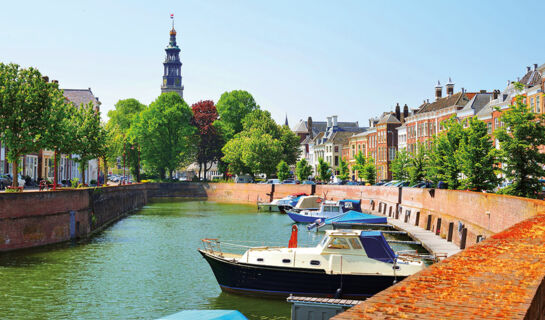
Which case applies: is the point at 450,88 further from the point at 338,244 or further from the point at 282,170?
the point at 338,244

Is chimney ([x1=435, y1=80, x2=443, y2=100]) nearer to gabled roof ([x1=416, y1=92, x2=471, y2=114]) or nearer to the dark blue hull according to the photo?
gabled roof ([x1=416, y1=92, x2=471, y2=114])

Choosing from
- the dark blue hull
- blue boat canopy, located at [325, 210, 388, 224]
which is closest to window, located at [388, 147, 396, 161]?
blue boat canopy, located at [325, 210, 388, 224]

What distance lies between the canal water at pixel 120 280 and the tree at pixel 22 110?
8371mm

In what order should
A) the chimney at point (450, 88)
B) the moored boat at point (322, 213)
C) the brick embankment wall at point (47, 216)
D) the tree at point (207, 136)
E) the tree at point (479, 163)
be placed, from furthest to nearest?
the tree at point (207, 136)
the chimney at point (450, 88)
the moored boat at point (322, 213)
the tree at point (479, 163)
the brick embankment wall at point (47, 216)

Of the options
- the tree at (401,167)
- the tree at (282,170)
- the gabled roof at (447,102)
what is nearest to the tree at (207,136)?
the tree at (282,170)

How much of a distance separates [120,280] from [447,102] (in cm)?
7249

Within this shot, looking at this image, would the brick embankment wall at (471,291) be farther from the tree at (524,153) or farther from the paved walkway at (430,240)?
the tree at (524,153)

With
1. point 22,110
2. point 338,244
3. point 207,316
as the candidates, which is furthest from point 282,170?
point 207,316

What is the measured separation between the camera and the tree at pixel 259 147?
384 feet

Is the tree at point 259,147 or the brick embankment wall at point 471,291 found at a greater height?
the tree at point 259,147

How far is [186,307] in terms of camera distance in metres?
26.1

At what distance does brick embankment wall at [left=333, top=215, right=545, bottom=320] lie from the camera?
740 centimetres

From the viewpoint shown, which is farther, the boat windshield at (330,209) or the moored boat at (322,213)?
the boat windshield at (330,209)

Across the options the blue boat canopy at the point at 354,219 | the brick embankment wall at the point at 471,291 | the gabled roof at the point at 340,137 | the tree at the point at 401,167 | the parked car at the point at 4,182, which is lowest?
the blue boat canopy at the point at 354,219
